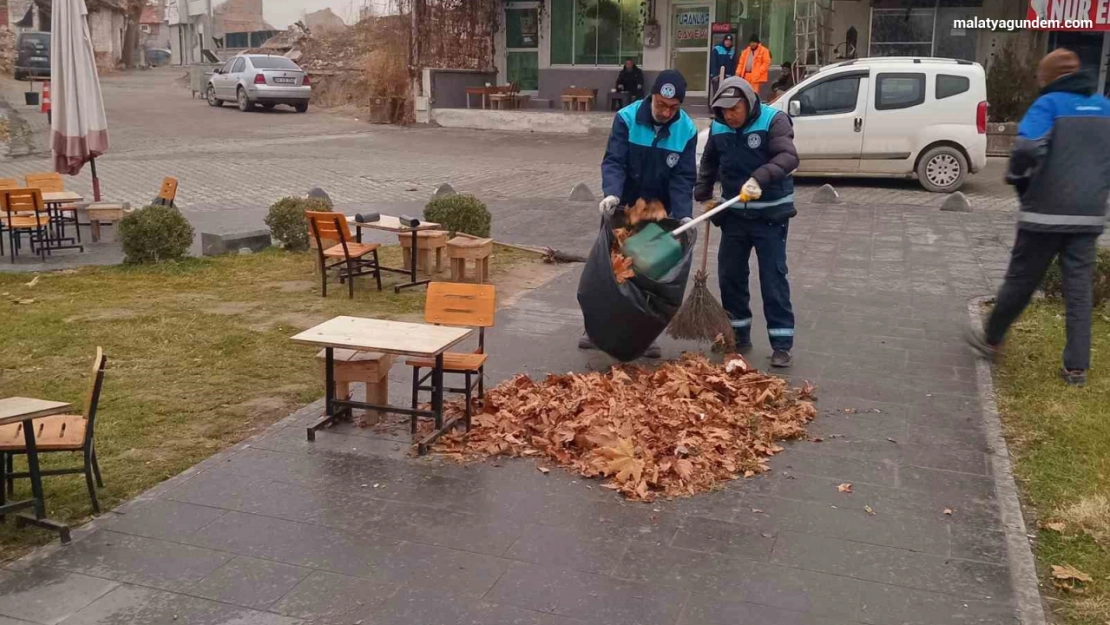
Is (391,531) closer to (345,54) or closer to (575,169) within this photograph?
(575,169)

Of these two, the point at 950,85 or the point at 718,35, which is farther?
the point at 718,35

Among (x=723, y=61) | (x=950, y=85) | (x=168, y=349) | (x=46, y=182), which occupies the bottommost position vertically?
(x=168, y=349)

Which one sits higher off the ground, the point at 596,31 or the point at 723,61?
the point at 596,31

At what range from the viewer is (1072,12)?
20.5 meters

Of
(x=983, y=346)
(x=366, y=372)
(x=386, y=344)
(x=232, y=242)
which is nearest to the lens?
(x=386, y=344)

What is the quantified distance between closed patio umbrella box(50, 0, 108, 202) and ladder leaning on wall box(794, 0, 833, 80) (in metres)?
15.2

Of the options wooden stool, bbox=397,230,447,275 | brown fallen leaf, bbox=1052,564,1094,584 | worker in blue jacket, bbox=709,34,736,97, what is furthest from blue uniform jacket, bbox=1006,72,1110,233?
worker in blue jacket, bbox=709,34,736,97

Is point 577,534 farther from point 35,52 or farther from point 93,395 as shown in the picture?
point 35,52

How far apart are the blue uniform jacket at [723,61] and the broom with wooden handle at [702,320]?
1572 cm

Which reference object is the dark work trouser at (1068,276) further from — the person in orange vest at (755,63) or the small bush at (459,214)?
the person in orange vest at (755,63)

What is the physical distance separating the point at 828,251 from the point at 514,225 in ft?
12.7

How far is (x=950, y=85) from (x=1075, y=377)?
32.3ft

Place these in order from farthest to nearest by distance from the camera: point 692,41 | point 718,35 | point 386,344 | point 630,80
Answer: point 692,41 → point 630,80 → point 718,35 → point 386,344

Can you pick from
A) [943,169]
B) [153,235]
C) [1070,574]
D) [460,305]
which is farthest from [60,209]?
[943,169]
